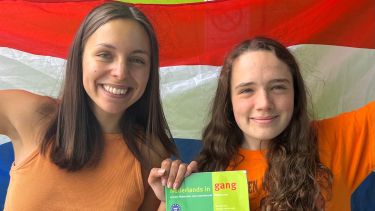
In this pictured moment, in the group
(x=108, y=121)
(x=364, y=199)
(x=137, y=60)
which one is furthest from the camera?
(x=364, y=199)

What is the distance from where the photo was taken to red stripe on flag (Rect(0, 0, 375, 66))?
1.67 m

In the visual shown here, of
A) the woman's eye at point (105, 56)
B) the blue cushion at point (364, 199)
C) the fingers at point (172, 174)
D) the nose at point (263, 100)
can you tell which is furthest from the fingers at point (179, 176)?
the blue cushion at point (364, 199)

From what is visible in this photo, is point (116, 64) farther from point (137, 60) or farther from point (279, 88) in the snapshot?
point (279, 88)

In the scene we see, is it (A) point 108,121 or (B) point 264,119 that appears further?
(A) point 108,121

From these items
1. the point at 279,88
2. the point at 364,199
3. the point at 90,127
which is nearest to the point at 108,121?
the point at 90,127

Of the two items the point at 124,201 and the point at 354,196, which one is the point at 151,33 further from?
the point at 354,196

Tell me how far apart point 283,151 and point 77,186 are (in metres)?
0.69

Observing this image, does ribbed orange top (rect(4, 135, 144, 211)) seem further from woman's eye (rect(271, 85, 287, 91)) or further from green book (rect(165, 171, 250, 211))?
woman's eye (rect(271, 85, 287, 91))

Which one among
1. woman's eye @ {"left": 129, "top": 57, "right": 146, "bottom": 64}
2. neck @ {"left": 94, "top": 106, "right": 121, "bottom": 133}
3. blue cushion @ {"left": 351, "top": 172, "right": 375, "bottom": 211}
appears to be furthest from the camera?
blue cushion @ {"left": 351, "top": 172, "right": 375, "bottom": 211}

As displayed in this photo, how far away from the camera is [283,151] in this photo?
49.4 inches

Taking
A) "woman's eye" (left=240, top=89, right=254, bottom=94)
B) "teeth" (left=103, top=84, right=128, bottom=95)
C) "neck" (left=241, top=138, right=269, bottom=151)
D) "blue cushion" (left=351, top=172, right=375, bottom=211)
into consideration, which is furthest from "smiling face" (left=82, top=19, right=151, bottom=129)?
"blue cushion" (left=351, top=172, right=375, bottom=211)

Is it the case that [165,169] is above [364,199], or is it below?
above

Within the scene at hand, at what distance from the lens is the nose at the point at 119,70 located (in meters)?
1.15

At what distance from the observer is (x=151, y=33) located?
1254 millimetres
